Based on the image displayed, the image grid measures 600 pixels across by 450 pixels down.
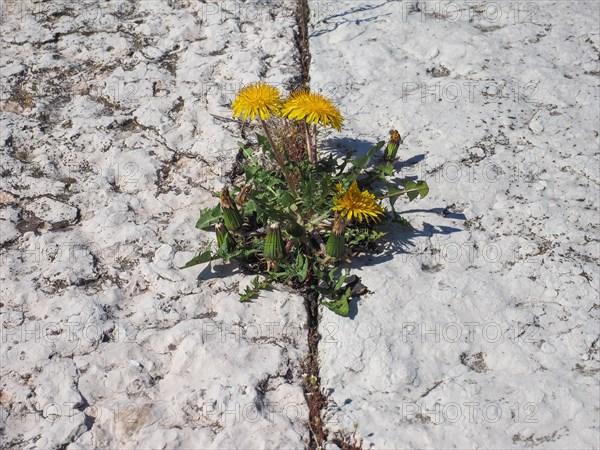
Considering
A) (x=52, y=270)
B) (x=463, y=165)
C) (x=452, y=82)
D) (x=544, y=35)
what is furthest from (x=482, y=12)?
(x=52, y=270)

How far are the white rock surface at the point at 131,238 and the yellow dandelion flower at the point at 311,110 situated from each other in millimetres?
667

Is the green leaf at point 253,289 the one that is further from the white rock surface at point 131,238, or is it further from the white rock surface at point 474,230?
the white rock surface at point 474,230

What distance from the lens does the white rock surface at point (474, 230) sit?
8.76 feet

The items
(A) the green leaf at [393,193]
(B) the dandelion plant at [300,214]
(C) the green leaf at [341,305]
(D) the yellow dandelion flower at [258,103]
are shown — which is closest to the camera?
(C) the green leaf at [341,305]

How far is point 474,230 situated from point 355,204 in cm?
69

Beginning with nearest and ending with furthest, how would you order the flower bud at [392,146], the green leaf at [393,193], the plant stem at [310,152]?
the green leaf at [393,193] < the plant stem at [310,152] < the flower bud at [392,146]

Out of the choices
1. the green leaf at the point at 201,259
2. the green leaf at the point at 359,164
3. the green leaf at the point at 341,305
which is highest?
the green leaf at the point at 359,164

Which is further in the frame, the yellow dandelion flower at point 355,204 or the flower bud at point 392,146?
the flower bud at point 392,146

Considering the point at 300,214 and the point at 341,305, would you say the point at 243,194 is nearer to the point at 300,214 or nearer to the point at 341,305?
the point at 300,214

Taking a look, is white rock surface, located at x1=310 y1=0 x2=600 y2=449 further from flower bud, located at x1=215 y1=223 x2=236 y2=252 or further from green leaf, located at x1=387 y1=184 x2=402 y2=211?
flower bud, located at x1=215 y1=223 x2=236 y2=252

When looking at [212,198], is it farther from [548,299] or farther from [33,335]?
[548,299]

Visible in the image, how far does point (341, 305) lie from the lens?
3.01 metres

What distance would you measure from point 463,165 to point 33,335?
230 centimetres

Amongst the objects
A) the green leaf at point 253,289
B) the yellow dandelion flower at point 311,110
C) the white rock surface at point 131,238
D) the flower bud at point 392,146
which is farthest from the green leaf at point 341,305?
the flower bud at point 392,146
